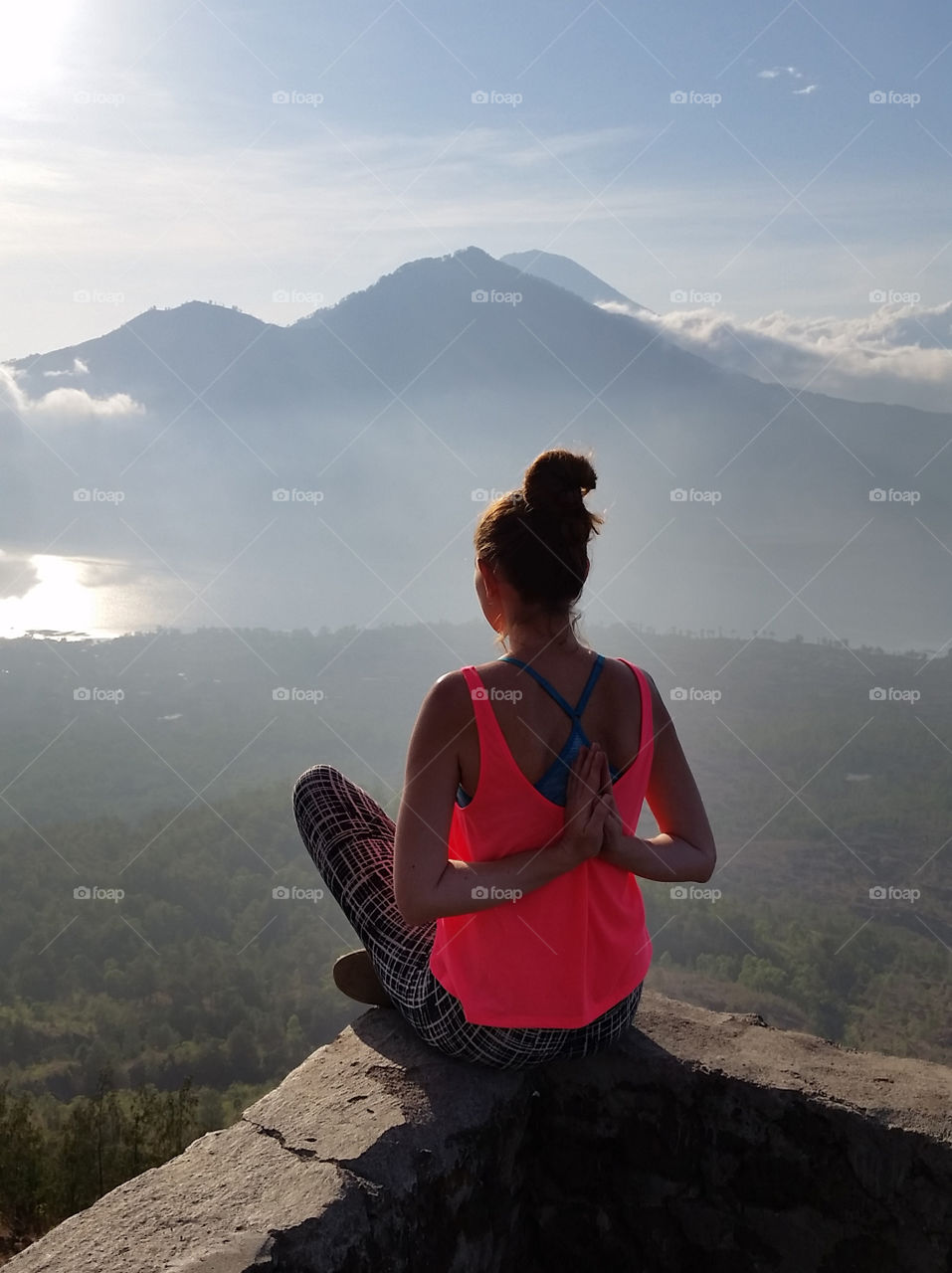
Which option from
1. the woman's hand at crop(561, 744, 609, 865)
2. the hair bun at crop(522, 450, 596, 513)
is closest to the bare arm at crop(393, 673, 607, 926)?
the woman's hand at crop(561, 744, 609, 865)

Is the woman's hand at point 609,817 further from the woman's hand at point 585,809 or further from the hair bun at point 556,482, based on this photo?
the hair bun at point 556,482

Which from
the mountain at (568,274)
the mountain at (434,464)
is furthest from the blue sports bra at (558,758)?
the mountain at (568,274)

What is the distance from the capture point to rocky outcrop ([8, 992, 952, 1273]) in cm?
155

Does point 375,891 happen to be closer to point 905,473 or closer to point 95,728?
point 95,728

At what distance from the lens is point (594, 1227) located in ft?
6.33

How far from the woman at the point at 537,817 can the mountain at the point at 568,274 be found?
235 feet

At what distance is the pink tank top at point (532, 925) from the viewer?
1.79m

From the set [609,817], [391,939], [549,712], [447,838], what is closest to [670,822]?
[609,817]

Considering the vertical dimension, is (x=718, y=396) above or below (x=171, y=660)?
above

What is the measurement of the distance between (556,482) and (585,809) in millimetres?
590

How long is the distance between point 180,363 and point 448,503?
83.5 ft

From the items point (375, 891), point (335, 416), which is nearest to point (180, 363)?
point (335, 416)

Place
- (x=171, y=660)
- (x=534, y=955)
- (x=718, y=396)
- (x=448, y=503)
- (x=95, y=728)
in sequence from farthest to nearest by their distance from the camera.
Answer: (x=448, y=503)
(x=718, y=396)
(x=171, y=660)
(x=95, y=728)
(x=534, y=955)

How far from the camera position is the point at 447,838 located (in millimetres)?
1751
